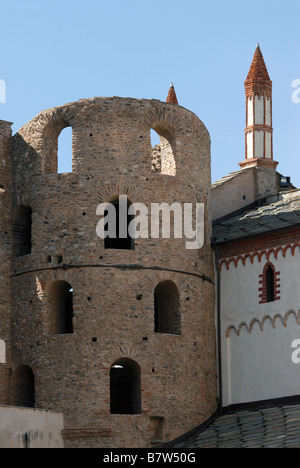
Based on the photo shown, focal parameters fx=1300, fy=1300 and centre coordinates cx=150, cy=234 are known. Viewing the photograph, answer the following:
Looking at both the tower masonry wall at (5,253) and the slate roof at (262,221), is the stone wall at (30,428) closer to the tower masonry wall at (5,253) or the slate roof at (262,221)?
the tower masonry wall at (5,253)

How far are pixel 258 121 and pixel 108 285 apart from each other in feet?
38.3

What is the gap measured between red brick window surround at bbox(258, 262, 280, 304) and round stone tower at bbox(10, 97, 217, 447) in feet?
5.96

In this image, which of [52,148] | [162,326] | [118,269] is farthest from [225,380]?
[52,148]

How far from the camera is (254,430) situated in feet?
124

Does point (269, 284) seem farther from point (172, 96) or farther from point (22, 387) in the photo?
point (172, 96)

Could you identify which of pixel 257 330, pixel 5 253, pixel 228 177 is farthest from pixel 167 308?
pixel 228 177

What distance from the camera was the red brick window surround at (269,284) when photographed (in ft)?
129

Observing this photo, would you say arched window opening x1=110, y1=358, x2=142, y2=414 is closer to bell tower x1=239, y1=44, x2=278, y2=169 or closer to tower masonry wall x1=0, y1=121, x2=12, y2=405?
tower masonry wall x1=0, y1=121, x2=12, y2=405

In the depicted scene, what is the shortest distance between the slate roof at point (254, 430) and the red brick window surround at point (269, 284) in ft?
11.1

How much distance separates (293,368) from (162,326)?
432cm

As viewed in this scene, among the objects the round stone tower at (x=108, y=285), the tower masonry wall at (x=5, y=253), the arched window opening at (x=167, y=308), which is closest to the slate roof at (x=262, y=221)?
the round stone tower at (x=108, y=285)

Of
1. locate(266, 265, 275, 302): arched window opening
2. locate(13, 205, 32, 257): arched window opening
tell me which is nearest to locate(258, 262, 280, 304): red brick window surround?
locate(266, 265, 275, 302): arched window opening
